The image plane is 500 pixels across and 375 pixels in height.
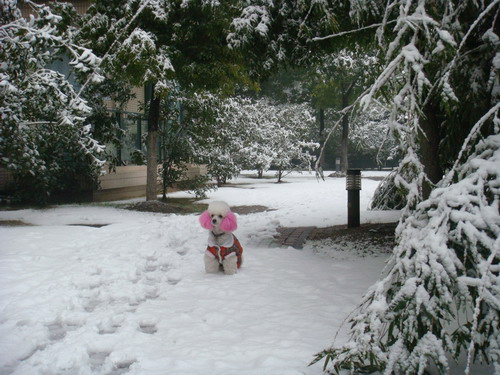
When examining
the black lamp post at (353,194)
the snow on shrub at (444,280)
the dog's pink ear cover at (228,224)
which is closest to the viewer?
the snow on shrub at (444,280)

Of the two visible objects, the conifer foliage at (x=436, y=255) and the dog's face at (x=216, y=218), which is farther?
the dog's face at (x=216, y=218)

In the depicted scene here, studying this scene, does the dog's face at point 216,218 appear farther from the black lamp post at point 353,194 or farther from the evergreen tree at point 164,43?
the evergreen tree at point 164,43

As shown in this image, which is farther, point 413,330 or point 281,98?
point 281,98

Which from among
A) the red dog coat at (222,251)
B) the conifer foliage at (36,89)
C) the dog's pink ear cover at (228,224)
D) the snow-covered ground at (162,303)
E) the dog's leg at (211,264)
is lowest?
the snow-covered ground at (162,303)

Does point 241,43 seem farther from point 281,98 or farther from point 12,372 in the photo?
point 281,98

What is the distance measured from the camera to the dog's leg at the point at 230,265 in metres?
5.91

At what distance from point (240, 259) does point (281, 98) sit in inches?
1188

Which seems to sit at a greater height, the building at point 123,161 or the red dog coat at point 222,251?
the building at point 123,161

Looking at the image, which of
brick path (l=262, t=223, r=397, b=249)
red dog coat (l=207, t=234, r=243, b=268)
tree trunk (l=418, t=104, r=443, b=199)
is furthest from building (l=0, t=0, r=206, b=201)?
tree trunk (l=418, t=104, r=443, b=199)

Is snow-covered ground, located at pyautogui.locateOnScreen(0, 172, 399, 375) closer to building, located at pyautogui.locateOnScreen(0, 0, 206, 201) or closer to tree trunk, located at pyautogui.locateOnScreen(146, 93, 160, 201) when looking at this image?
tree trunk, located at pyautogui.locateOnScreen(146, 93, 160, 201)

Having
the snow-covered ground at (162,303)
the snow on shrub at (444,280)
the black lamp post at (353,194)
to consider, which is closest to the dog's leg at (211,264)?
the snow-covered ground at (162,303)

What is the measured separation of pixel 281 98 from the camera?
35.3 meters

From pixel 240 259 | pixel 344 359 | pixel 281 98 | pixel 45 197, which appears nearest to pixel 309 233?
pixel 240 259

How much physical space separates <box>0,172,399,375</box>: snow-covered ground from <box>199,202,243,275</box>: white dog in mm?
169
